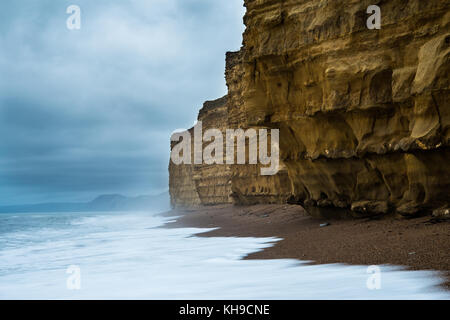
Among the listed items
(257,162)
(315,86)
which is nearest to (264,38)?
(315,86)

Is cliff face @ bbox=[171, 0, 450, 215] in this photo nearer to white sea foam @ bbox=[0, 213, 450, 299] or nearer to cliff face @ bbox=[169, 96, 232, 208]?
white sea foam @ bbox=[0, 213, 450, 299]

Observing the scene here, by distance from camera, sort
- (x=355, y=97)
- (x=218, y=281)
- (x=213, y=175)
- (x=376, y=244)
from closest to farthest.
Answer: (x=218, y=281) → (x=376, y=244) → (x=355, y=97) → (x=213, y=175)

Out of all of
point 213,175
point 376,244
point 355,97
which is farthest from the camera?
point 213,175

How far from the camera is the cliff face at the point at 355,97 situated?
10164mm

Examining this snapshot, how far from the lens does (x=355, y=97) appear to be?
481 inches

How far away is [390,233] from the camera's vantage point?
9.55m

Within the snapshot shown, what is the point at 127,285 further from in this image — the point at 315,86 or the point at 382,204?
the point at 315,86

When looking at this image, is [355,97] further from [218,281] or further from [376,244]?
[218,281]

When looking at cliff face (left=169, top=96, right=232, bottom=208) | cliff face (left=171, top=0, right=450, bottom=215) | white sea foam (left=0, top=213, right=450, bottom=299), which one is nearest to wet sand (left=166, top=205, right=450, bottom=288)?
white sea foam (left=0, top=213, right=450, bottom=299)

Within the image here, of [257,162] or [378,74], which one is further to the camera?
[257,162]

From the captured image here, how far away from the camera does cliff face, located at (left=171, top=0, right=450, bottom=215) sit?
33.3ft

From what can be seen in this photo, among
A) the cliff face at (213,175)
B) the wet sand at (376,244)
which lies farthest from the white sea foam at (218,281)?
the cliff face at (213,175)

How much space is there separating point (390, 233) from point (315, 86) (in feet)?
18.7

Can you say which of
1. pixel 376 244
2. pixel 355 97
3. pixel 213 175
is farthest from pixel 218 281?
pixel 213 175
